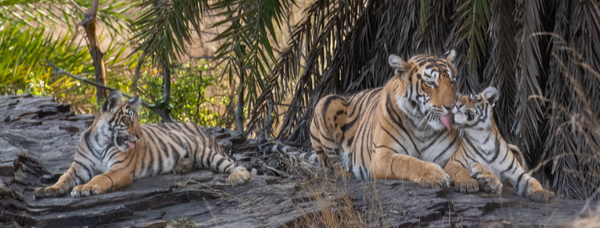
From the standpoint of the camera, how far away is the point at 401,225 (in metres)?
3.22

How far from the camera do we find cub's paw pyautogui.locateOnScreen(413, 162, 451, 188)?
11.8 ft

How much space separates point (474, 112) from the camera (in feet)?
12.2

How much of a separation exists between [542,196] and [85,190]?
3001 millimetres

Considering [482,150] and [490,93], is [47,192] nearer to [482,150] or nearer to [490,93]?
[482,150]

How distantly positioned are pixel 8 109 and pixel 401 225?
18.0ft

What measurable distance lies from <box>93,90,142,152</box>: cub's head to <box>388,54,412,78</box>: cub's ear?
1979 millimetres

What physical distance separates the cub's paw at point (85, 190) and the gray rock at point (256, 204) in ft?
0.17

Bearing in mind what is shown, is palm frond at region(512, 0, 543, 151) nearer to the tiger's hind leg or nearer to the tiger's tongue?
the tiger's tongue

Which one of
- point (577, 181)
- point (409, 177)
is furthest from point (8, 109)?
point (577, 181)

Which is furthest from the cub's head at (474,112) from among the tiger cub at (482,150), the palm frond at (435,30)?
the palm frond at (435,30)

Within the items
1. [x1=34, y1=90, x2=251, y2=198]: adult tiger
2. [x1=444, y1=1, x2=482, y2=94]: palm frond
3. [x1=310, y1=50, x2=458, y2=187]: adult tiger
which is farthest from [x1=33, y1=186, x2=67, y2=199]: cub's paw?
[x1=444, y1=1, x2=482, y2=94]: palm frond

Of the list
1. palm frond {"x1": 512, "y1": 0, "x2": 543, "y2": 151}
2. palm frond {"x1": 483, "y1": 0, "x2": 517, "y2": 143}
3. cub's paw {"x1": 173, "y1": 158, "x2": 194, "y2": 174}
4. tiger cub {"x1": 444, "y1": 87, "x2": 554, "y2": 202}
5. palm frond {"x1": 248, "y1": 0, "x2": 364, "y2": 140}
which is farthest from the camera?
palm frond {"x1": 248, "y1": 0, "x2": 364, "y2": 140}

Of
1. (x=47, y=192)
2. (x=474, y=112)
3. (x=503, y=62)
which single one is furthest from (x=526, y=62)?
(x=47, y=192)

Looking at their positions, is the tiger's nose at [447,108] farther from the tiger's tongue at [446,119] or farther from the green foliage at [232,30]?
the green foliage at [232,30]
